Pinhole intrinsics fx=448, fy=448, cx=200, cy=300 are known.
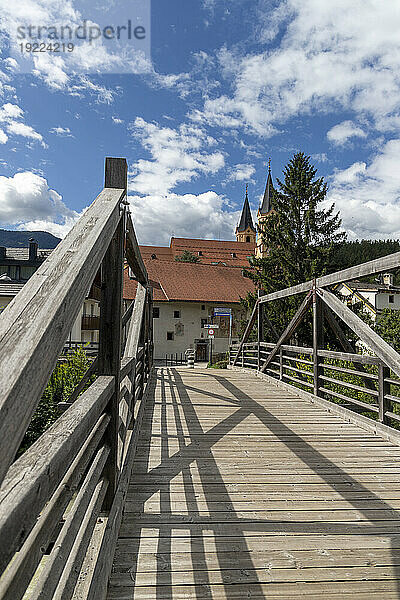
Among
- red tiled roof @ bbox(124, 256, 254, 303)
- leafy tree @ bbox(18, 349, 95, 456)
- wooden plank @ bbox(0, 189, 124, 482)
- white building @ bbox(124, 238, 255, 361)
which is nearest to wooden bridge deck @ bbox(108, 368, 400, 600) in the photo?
wooden plank @ bbox(0, 189, 124, 482)

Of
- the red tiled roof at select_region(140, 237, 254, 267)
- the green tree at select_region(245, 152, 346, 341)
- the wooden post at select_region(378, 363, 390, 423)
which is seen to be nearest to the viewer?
the wooden post at select_region(378, 363, 390, 423)

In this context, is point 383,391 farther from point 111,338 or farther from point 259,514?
point 111,338

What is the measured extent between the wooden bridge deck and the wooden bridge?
0.01 metres

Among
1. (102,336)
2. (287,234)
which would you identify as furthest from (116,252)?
(287,234)

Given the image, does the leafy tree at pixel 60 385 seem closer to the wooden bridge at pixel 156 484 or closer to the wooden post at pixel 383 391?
the wooden bridge at pixel 156 484

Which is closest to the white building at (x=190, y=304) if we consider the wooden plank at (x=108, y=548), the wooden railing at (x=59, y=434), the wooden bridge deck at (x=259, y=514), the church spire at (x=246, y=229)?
the wooden bridge deck at (x=259, y=514)

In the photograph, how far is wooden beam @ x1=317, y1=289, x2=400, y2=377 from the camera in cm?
425

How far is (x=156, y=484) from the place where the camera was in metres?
3.30

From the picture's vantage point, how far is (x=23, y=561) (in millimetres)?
955

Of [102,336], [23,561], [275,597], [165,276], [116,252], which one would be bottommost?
[275,597]

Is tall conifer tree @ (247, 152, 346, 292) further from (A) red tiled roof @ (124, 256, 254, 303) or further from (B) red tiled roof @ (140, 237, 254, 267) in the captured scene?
(B) red tiled roof @ (140, 237, 254, 267)

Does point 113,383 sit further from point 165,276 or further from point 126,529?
point 165,276

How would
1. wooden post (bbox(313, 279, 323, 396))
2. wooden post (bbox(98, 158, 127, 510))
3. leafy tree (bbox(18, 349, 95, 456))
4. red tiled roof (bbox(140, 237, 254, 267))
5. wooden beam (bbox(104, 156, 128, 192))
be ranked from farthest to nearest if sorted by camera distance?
red tiled roof (bbox(140, 237, 254, 267))
leafy tree (bbox(18, 349, 95, 456))
wooden post (bbox(313, 279, 323, 396))
wooden beam (bbox(104, 156, 128, 192))
wooden post (bbox(98, 158, 127, 510))

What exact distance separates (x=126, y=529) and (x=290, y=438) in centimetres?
251
